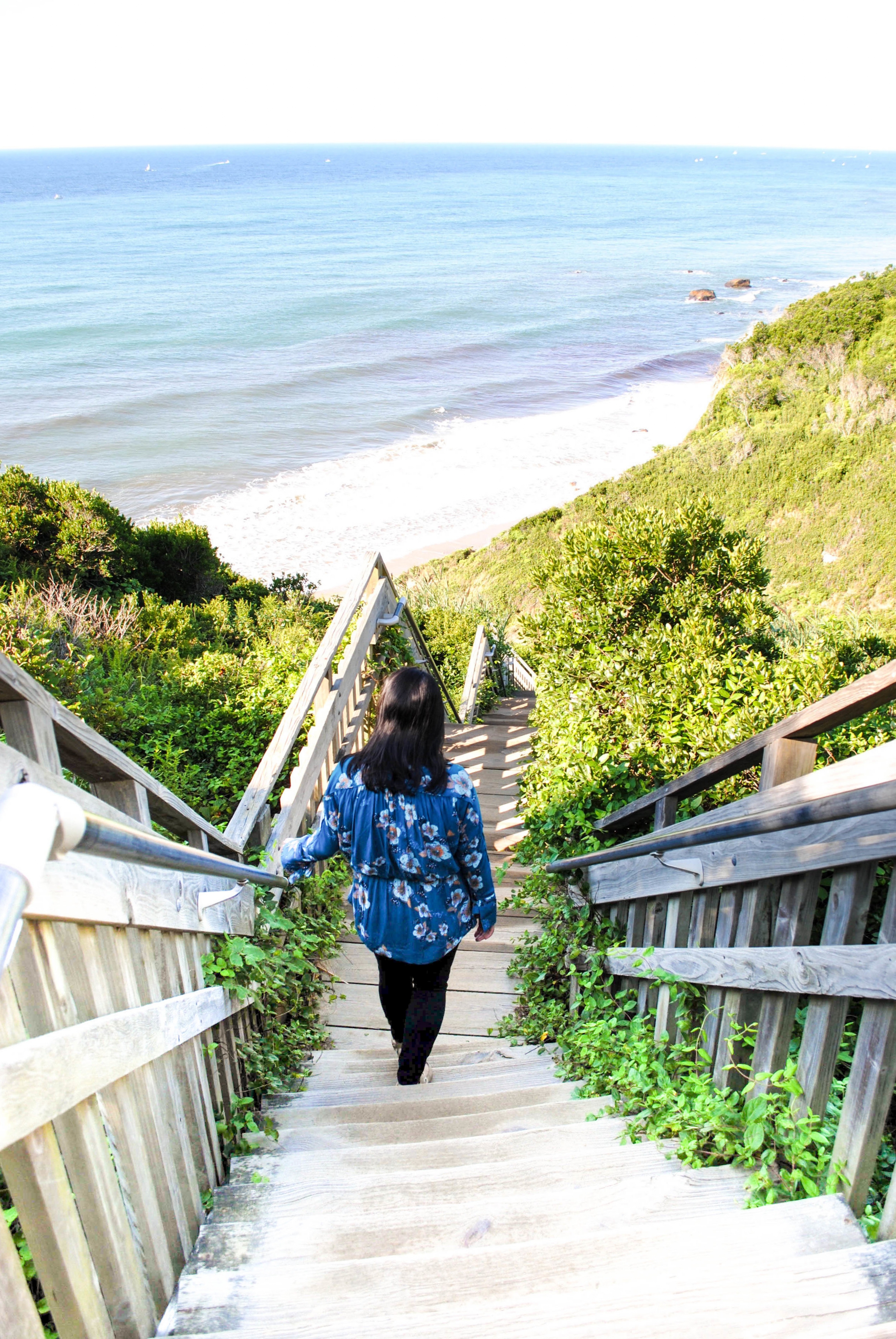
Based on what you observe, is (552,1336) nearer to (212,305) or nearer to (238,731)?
(238,731)

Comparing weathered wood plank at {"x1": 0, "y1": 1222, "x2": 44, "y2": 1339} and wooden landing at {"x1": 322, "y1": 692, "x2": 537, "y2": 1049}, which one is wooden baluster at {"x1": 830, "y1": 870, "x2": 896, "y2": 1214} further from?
wooden landing at {"x1": 322, "y1": 692, "x2": 537, "y2": 1049}

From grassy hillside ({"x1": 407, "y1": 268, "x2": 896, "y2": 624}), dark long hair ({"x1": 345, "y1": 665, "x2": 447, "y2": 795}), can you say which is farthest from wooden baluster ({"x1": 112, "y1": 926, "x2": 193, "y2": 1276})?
grassy hillside ({"x1": 407, "y1": 268, "x2": 896, "y2": 624})

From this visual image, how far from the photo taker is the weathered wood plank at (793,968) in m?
1.55

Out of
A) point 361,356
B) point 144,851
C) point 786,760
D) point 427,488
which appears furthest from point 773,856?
point 361,356

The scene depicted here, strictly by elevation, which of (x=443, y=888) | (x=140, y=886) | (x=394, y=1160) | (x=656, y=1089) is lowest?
(x=394, y=1160)

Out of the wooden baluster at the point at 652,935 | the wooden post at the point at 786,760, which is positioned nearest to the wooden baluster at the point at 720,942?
the wooden post at the point at 786,760

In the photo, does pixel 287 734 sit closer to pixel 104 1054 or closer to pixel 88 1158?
pixel 104 1054

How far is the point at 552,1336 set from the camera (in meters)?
1.45

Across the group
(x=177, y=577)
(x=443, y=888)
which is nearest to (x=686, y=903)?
(x=443, y=888)

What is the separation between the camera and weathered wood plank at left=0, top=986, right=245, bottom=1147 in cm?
108

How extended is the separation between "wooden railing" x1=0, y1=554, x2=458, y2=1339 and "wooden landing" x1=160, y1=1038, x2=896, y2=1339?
17cm

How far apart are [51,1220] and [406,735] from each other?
5.01 ft

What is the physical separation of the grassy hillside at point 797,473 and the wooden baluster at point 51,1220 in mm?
15429

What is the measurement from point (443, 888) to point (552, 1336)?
1410 mm
